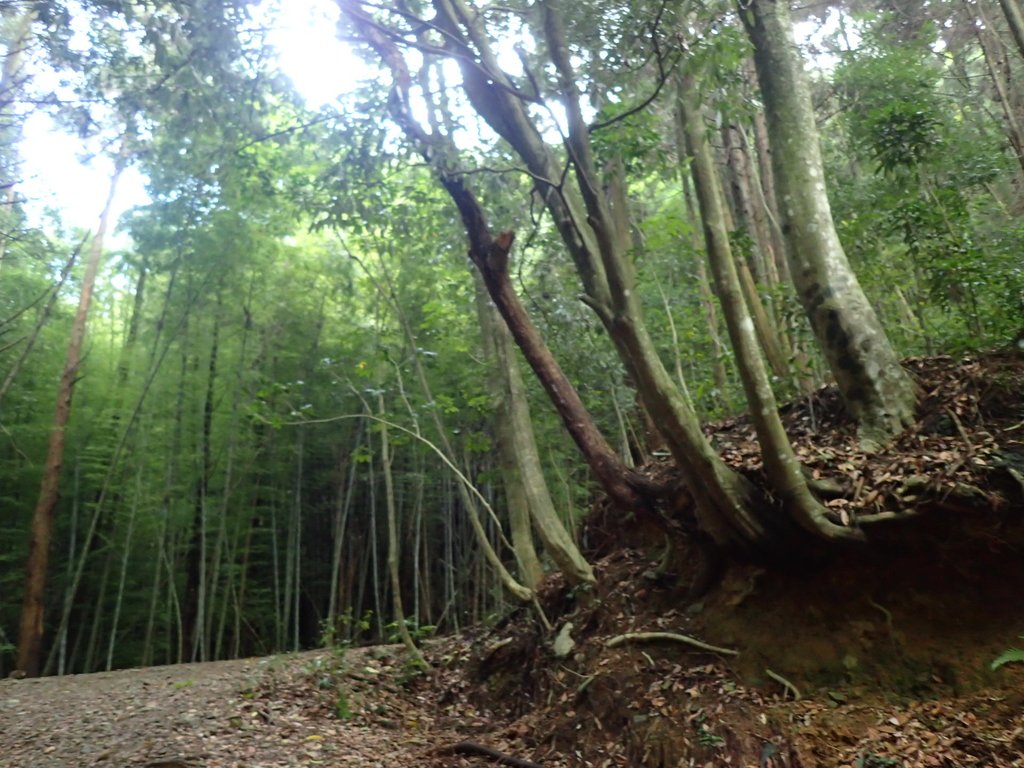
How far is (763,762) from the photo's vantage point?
322 cm

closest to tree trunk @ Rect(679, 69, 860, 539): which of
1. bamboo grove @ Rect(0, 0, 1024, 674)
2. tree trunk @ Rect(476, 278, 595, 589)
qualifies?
bamboo grove @ Rect(0, 0, 1024, 674)

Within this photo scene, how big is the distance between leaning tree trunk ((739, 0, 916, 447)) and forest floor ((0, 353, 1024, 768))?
0.19 m

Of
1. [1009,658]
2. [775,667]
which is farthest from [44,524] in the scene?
[1009,658]

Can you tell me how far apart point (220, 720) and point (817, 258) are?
182 inches

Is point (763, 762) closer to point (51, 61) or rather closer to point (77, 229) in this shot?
point (51, 61)

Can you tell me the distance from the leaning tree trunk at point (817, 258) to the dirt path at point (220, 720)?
3094 millimetres

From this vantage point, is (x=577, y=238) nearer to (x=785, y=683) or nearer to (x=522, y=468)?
(x=522, y=468)

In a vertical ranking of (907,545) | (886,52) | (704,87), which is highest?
(886,52)

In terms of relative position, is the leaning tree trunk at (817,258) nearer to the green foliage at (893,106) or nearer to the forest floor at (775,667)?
the forest floor at (775,667)

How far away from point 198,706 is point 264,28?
4.41 metres

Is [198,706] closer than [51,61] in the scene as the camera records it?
No

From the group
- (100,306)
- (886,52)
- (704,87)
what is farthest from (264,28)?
(100,306)

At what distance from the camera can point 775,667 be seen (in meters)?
3.70

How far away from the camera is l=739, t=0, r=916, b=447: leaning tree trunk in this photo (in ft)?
13.3
